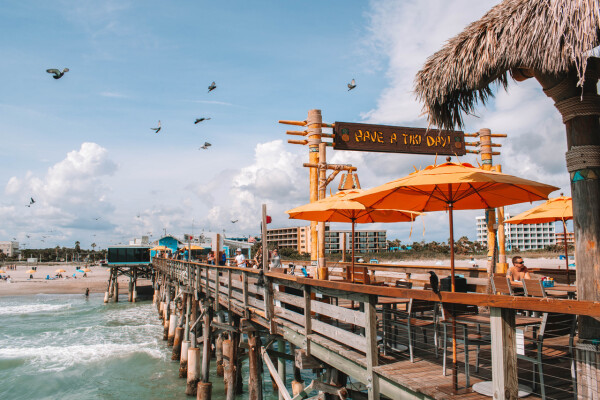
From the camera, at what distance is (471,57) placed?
4520 millimetres

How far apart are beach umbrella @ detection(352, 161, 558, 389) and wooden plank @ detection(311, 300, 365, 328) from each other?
3.27 ft

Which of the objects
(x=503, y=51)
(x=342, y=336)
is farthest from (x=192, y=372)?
(x=503, y=51)

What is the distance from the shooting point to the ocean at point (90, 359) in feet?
49.1

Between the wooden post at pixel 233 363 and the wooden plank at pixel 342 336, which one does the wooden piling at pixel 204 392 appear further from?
the wooden plank at pixel 342 336

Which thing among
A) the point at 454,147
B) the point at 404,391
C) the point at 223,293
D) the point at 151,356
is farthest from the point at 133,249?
the point at 404,391

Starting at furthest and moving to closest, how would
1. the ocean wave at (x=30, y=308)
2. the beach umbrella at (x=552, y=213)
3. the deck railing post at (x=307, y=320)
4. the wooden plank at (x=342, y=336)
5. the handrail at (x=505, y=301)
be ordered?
the ocean wave at (x=30, y=308)
the beach umbrella at (x=552, y=213)
the deck railing post at (x=307, y=320)
the wooden plank at (x=342, y=336)
the handrail at (x=505, y=301)

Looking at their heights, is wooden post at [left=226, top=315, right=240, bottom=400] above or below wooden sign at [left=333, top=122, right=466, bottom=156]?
below

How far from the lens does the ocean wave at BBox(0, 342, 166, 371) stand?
63.1 feet

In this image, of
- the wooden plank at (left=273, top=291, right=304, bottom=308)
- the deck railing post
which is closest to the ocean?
the wooden plank at (left=273, top=291, right=304, bottom=308)

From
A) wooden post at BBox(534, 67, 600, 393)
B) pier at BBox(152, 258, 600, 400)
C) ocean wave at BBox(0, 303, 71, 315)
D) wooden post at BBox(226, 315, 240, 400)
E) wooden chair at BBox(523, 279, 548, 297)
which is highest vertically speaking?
wooden post at BBox(534, 67, 600, 393)

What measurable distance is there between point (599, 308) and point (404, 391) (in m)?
2.09

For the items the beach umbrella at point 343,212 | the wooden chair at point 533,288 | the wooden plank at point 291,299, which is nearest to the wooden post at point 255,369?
the wooden plank at point 291,299

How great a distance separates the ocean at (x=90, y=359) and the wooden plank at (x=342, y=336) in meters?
8.23

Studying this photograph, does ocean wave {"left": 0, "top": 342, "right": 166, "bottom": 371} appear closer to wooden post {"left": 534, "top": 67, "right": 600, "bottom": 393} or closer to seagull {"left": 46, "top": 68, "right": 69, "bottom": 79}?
seagull {"left": 46, "top": 68, "right": 69, "bottom": 79}
